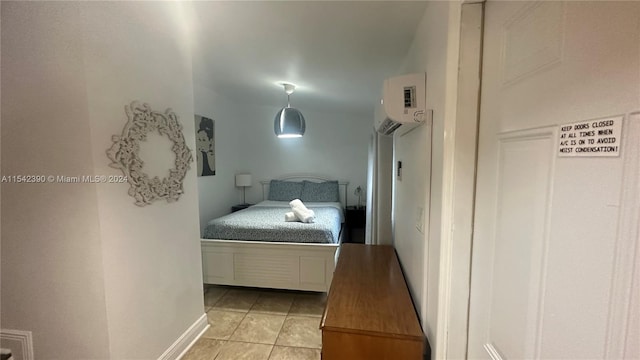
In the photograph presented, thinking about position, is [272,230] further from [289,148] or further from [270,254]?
[289,148]

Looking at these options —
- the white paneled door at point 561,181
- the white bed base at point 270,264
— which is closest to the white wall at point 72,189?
the white bed base at point 270,264

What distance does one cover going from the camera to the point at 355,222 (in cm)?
445

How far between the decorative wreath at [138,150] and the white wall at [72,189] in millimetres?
43

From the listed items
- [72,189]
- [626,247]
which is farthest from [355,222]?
[626,247]

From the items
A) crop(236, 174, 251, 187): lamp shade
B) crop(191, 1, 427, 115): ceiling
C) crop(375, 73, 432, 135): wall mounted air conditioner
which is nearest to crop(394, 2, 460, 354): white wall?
crop(375, 73, 432, 135): wall mounted air conditioner

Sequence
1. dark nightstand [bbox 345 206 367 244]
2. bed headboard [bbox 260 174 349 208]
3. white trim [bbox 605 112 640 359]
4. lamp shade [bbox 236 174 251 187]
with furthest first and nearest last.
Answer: bed headboard [bbox 260 174 349 208] → lamp shade [bbox 236 174 251 187] → dark nightstand [bbox 345 206 367 244] → white trim [bbox 605 112 640 359]

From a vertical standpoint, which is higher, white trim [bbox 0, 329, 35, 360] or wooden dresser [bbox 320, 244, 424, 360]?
wooden dresser [bbox 320, 244, 424, 360]

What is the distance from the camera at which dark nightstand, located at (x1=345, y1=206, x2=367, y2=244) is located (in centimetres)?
440

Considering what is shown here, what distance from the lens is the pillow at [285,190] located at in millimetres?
4594

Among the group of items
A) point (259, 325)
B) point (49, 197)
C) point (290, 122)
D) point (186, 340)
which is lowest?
point (259, 325)

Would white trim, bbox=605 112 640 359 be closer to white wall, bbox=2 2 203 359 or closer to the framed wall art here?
white wall, bbox=2 2 203 359

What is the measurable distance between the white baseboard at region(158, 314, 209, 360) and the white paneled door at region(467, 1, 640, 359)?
1.83 m

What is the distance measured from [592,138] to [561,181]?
0.11 m

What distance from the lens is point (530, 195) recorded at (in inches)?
25.4
